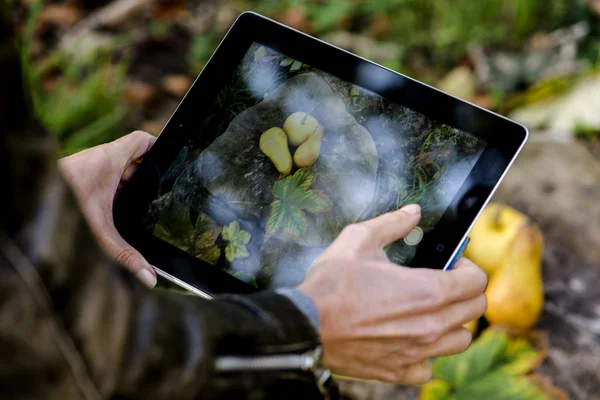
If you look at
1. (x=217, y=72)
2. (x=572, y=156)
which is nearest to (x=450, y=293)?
(x=217, y=72)

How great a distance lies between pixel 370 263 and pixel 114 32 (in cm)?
208

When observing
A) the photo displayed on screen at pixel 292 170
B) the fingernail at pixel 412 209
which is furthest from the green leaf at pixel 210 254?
the fingernail at pixel 412 209

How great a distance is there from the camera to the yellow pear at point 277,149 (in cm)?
95

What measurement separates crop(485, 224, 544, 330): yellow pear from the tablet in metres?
0.67

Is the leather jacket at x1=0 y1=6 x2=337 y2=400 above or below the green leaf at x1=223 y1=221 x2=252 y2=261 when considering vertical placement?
above

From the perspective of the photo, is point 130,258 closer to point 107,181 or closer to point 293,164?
point 107,181

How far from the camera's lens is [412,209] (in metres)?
0.88

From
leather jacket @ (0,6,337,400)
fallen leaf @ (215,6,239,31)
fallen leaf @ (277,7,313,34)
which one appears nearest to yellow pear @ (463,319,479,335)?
leather jacket @ (0,6,337,400)

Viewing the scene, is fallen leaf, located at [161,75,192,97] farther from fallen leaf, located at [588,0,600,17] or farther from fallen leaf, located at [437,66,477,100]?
fallen leaf, located at [588,0,600,17]

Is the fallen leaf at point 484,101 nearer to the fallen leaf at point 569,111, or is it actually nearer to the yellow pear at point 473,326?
the fallen leaf at point 569,111

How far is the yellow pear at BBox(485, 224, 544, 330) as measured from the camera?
4.79ft

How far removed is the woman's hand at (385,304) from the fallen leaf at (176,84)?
1663mm

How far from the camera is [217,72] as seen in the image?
100 cm

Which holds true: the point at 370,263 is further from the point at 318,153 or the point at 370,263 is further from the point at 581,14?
the point at 581,14
